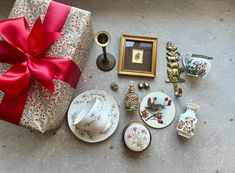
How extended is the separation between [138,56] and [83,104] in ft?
0.88

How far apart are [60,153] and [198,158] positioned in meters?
0.49

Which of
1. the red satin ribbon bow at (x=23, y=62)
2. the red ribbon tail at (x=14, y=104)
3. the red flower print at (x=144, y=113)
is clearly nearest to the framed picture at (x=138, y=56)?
the red flower print at (x=144, y=113)

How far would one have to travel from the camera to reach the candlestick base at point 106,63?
101cm

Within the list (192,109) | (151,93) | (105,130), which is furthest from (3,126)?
(192,109)

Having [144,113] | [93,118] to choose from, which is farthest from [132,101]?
[93,118]

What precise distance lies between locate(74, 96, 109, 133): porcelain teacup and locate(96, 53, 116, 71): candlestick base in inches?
5.6

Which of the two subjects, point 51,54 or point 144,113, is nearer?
point 51,54

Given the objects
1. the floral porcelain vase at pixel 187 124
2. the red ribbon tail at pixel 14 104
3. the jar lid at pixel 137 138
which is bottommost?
the jar lid at pixel 137 138

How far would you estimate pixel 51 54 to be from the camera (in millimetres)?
817

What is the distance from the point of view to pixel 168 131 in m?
0.97

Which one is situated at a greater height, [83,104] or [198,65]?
[198,65]

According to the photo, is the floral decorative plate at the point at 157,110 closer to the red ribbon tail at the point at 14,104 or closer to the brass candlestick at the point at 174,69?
the brass candlestick at the point at 174,69

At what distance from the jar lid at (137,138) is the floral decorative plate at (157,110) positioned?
5 cm

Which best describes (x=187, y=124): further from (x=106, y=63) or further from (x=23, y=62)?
(x=23, y=62)
